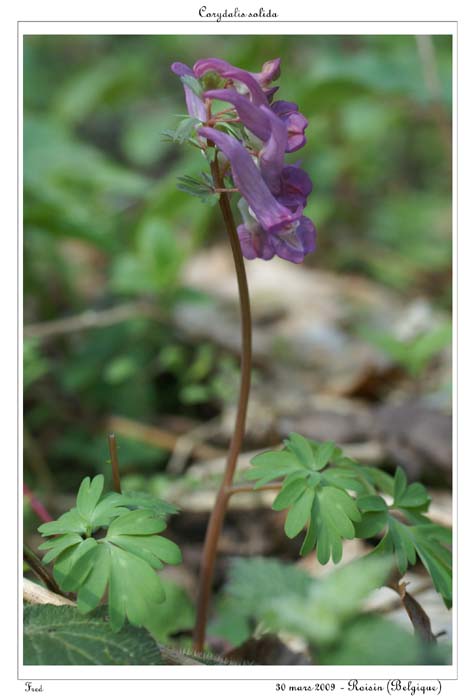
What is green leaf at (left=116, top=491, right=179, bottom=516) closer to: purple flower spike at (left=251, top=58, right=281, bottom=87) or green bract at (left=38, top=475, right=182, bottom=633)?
green bract at (left=38, top=475, right=182, bottom=633)

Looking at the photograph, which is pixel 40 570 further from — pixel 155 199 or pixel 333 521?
pixel 155 199

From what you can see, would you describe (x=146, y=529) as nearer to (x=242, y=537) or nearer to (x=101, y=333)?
(x=242, y=537)

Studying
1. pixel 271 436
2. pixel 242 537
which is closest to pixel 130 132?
pixel 271 436

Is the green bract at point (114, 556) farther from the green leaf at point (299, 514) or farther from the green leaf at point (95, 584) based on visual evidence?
the green leaf at point (299, 514)

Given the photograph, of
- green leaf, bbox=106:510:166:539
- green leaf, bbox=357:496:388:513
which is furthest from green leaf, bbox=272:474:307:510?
green leaf, bbox=106:510:166:539

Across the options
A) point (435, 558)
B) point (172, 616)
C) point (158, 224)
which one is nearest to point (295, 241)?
point (435, 558)

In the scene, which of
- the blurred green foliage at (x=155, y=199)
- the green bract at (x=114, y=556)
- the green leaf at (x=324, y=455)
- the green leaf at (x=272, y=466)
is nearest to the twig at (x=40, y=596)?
the green bract at (x=114, y=556)
